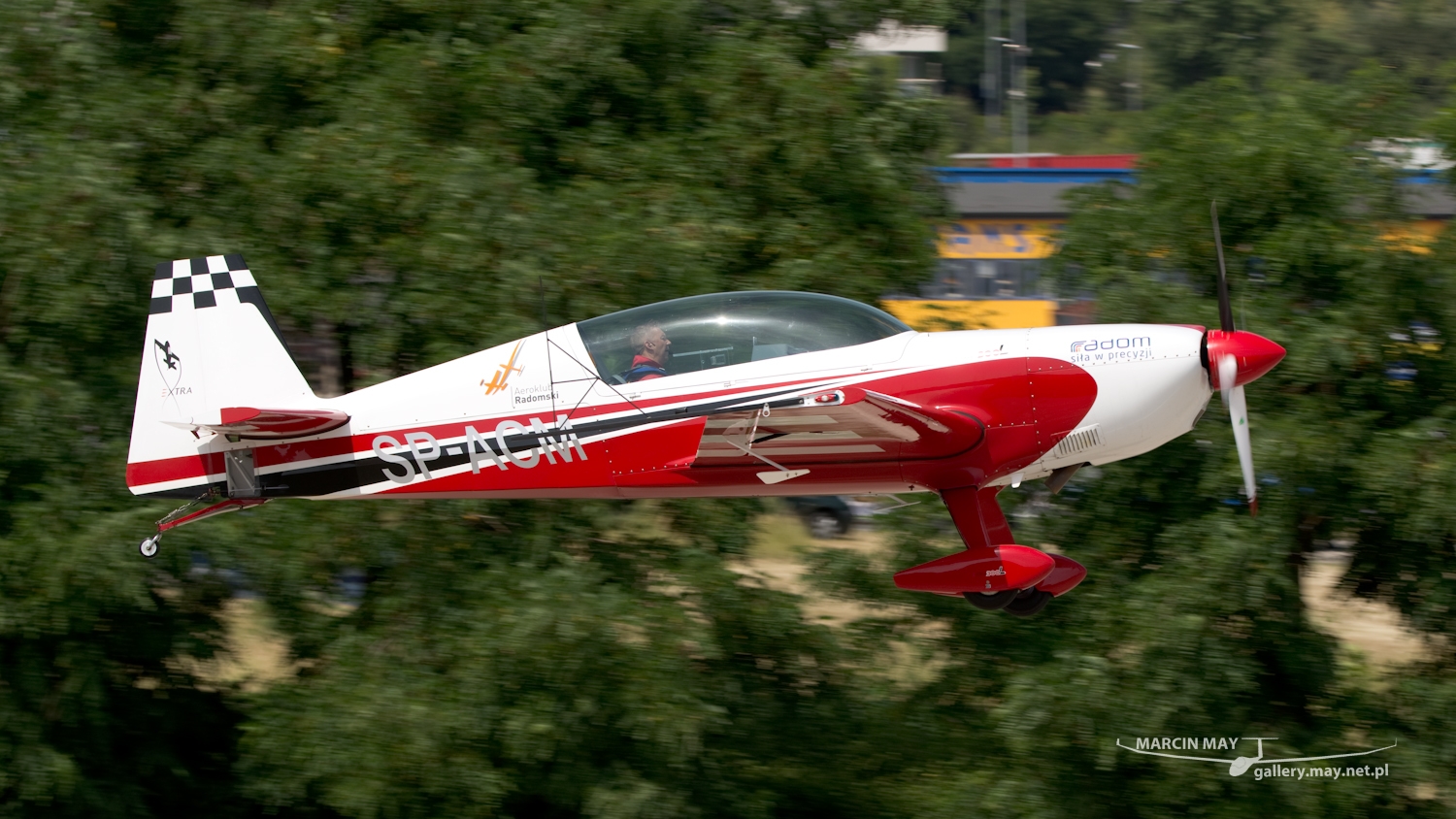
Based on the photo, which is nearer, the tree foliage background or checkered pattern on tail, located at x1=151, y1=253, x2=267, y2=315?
checkered pattern on tail, located at x1=151, y1=253, x2=267, y2=315

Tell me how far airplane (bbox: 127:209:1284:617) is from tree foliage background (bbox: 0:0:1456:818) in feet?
5.39

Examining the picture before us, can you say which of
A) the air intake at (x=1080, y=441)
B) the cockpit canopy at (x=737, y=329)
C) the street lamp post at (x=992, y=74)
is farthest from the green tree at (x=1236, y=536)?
the street lamp post at (x=992, y=74)

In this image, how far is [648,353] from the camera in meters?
8.14

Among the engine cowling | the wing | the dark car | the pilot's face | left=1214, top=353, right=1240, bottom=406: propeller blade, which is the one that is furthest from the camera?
the dark car

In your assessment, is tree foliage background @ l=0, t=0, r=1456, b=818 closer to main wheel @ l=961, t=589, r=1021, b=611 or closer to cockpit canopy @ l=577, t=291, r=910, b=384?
main wheel @ l=961, t=589, r=1021, b=611

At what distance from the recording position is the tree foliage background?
1020cm

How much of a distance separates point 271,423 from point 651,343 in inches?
95.9

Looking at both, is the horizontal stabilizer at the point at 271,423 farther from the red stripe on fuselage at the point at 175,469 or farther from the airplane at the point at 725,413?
the red stripe on fuselage at the point at 175,469

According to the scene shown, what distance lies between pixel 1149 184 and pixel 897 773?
216 inches

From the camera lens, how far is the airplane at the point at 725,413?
7852 mm

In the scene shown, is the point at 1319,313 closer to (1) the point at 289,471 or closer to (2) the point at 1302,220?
(2) the point at 1302,220

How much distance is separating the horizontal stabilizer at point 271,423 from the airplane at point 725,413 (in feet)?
0.05

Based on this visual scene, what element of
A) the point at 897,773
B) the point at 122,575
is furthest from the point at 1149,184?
the point at 122,575

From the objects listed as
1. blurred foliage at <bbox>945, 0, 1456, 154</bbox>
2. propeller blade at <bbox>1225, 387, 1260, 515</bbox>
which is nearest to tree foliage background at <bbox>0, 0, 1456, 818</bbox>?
propeller blade at <bbox>1225, 387, 1260, 515</bbox>
